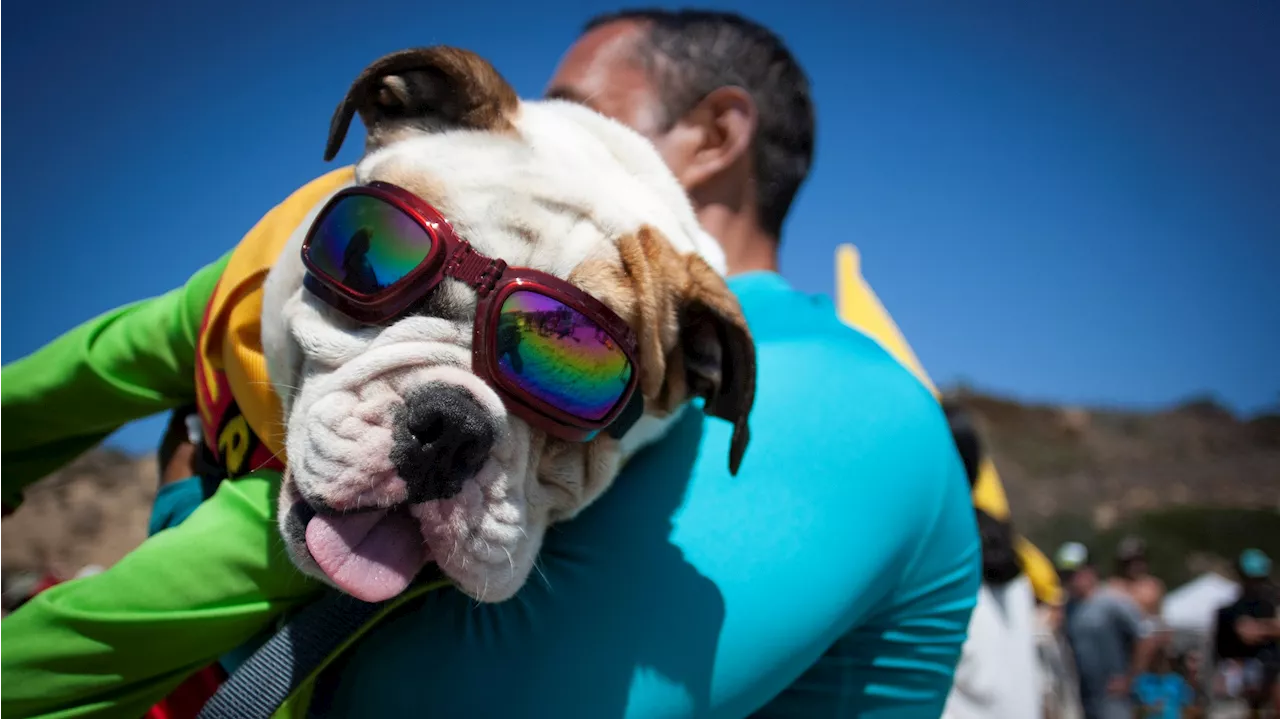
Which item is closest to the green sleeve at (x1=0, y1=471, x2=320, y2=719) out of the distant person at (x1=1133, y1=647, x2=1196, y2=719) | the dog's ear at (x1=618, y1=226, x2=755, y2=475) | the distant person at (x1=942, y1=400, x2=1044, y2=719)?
the dog's ear at (x1=618, y1=226, x2=755, y2=475)

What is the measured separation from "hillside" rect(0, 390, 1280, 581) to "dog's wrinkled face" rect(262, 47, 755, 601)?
8246 millimetres

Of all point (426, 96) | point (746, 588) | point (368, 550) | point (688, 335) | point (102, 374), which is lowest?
point (102, 374)

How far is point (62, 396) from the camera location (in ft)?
7.64

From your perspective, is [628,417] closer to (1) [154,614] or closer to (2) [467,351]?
(2) [467,351]

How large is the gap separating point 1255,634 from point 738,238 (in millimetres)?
9779

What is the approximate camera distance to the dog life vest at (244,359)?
77.4 inches

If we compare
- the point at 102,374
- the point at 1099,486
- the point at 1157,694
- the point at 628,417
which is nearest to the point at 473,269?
the point at 628,417

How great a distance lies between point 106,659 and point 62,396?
3.39 feet

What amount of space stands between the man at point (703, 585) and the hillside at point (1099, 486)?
8134mm

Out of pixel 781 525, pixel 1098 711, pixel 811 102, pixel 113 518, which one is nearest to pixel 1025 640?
pixel 811 102

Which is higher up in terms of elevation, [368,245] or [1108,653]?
[368,245]

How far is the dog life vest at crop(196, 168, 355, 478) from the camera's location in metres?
1.96

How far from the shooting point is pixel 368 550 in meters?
1.72

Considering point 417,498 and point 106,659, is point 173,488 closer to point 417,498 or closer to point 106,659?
point 106,659
